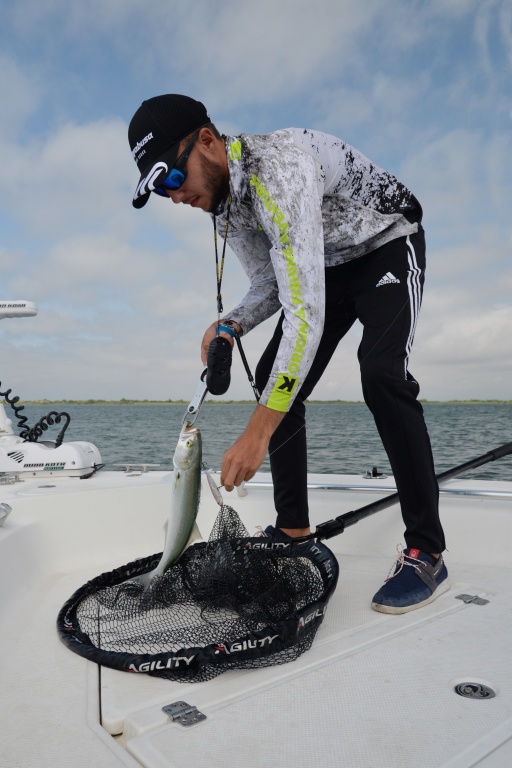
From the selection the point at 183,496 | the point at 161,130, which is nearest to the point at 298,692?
the point at 183,496

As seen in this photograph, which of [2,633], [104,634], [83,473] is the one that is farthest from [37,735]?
[83,473]

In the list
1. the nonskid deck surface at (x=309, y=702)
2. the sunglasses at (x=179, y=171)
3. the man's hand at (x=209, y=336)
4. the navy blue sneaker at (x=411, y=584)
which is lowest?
the nonskid deck surface at (x=309, y=702)

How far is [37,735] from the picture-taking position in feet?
4.92

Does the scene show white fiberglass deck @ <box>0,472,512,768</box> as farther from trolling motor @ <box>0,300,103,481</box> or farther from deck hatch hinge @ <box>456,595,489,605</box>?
trolling motor @ <box>0,300,103,481</box>

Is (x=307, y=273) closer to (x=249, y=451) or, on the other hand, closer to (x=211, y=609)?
(x=249, y=451)

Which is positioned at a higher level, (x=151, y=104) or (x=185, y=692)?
(x=151, y=104)

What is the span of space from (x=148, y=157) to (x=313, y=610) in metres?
1.71

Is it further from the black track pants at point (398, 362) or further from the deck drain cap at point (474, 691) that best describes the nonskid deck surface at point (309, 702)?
the black track pants at point (398, 362)

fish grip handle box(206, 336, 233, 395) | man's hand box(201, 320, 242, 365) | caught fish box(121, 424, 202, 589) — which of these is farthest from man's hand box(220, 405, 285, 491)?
man's hand box(201, 320, 242, 365)

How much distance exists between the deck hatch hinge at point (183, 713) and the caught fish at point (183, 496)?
0.64m

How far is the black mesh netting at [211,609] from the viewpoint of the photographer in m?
1.80

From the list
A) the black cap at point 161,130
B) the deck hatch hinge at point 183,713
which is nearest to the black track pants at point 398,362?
the black cap at point 161,130

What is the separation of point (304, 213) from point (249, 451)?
853 millimetres

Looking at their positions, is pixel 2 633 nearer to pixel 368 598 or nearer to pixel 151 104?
pixel 368 598
